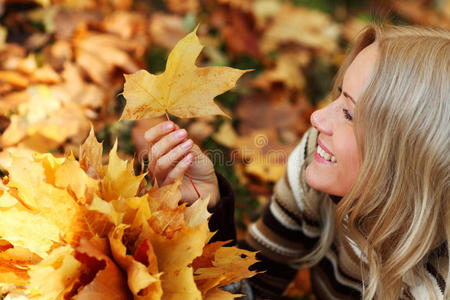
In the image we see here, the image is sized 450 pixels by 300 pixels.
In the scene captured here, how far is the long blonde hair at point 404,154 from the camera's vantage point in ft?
3.21

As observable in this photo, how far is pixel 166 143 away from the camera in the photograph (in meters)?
1.04

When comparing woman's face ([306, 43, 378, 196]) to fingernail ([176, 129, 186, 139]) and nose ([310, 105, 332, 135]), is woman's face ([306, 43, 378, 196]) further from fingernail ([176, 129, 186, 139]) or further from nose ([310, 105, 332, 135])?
fingernail ([176, 129, 186, 139])

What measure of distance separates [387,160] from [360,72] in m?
0.22

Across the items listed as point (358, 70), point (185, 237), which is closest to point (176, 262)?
point (185, 237)

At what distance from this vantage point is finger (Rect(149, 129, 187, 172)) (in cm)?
103

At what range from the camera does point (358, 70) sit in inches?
41.9

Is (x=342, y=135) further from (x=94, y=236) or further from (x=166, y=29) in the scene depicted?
(x=166, y=29)

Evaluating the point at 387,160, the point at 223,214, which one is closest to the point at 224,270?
the point at 223,214

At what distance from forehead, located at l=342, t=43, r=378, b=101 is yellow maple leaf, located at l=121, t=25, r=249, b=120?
0.95ft

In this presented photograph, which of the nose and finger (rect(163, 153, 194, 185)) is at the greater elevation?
the nose

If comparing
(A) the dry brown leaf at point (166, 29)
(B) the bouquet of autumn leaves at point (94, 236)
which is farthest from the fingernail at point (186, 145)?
(A) the dry brown leaf at point (166, 29)

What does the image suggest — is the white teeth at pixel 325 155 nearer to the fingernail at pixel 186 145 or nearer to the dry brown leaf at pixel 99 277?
the fingernail at pixel 186 145

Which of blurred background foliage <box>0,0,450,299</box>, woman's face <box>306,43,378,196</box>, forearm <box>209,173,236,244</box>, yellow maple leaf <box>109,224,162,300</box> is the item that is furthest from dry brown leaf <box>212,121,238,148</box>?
yellow maple leaf <box>109,224,162,300</box>

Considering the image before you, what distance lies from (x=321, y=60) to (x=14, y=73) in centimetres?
156
